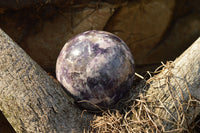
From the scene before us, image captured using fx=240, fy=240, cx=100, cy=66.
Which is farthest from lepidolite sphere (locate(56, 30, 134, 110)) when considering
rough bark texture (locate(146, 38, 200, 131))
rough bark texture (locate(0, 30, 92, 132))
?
rough bark texture (locate(146, 38, 200, 131))

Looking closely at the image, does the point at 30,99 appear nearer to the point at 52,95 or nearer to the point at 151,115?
the point at 52,95

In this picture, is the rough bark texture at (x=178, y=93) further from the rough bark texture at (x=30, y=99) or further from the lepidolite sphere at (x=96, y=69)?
the rough bark texture at (x=30, y=99)

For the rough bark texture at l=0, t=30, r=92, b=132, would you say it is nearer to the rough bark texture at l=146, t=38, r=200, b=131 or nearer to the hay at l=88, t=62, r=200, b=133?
the hay at l=88, t=62, r=200, b=133

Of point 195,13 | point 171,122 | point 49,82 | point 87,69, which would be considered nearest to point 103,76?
point 87,69

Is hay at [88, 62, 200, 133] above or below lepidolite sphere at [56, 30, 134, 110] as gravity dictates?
below
